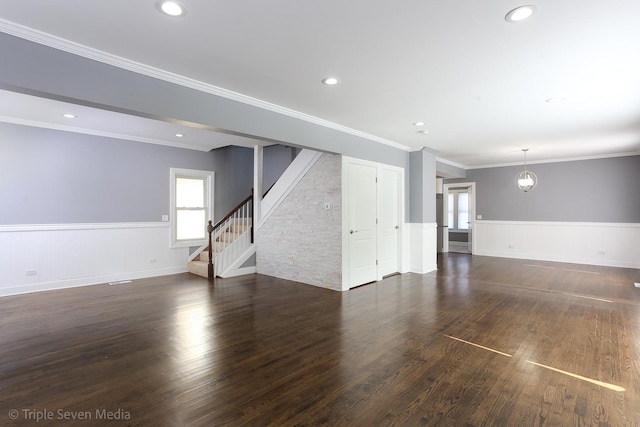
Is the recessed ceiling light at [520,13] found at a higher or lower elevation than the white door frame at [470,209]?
higher

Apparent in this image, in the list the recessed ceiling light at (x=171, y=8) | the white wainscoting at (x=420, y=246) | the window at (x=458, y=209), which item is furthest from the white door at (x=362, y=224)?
the window at (x=458, y=209)

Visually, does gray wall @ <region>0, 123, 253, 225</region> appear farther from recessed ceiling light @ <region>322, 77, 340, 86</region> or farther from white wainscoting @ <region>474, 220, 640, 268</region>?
white wainscoting @ <region>474, 220, 640, 268</region>

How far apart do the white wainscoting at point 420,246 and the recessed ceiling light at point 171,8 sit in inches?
221

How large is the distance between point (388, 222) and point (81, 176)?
5706 millimetres

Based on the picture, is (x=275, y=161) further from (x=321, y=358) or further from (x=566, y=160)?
(x=566, y=160)

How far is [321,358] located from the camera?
9.28 ft

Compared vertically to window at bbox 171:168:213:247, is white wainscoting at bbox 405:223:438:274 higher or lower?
lower

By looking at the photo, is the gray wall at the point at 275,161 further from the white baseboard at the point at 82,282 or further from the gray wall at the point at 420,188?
the white baseboard at the point at 82,282

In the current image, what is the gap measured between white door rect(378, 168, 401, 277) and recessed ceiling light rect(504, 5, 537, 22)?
12.6ft

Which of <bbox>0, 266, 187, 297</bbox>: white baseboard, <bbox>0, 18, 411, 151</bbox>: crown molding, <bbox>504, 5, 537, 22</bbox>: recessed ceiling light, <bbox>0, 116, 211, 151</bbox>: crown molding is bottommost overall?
<bbox>0, 266, 187, 297</bbox>: white baseboard

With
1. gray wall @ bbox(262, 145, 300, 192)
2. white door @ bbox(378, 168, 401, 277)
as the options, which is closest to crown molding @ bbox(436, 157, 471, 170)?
white door @ bbox(378, 168, 401, 277)

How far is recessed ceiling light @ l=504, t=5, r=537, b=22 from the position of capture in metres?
2.12

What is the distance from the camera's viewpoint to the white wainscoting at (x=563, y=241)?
7539mm

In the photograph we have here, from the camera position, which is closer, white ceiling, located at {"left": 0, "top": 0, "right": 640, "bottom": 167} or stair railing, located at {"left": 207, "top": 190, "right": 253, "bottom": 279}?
white ceiling, located at {"left": 0, "top": 0, "right": 640, "bottom": 167}
